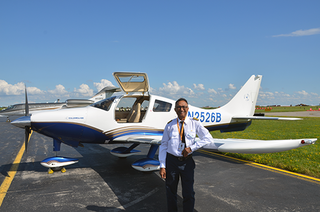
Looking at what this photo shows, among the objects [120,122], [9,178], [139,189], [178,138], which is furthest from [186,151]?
[9,178]

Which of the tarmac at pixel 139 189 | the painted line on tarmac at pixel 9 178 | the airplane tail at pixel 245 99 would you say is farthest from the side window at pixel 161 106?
the painted line on tarmac at pixel 9 178

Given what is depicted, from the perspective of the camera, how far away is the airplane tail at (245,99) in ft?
28.0

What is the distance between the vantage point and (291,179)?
5312 millimetres

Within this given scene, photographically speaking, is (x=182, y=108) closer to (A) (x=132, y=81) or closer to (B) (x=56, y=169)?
(A) (x=132, y=81)

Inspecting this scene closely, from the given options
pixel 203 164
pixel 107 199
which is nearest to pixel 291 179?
pixel 203 164

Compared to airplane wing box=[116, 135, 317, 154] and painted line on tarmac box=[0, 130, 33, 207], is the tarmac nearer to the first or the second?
painted line on tarmac box=[0, 130, 33, 207]

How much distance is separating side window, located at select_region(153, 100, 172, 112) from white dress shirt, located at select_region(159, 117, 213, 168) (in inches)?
144

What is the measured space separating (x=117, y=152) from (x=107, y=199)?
10.9 feet

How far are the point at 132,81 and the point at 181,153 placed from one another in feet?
13.4

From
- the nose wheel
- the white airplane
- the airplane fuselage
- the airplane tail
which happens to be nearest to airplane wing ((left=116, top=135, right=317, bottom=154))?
the white airplane

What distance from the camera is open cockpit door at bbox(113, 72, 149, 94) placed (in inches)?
244

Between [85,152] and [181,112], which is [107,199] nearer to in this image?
[181,112]

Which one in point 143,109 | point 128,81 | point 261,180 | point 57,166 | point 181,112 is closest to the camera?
point 181,112

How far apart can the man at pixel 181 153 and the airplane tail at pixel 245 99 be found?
5923 mm
